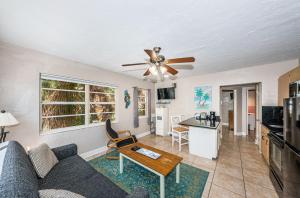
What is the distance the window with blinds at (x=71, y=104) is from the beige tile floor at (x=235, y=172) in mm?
2310

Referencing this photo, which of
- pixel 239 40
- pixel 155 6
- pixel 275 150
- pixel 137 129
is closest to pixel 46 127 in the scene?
A: pixel 137 129

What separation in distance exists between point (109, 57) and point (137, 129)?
2.94 metres

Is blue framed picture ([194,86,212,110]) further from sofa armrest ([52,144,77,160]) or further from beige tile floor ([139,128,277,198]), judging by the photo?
sofa armrest ([52,144,77,160])

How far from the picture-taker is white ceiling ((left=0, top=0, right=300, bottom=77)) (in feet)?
4.07

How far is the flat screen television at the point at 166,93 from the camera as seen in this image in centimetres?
499

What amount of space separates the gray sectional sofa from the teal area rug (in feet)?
2.24

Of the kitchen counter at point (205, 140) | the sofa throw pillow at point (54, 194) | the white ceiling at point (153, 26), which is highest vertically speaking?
the white ceiling at point (153, 26)

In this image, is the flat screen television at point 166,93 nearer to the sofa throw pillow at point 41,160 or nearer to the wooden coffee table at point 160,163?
the wooden coffee table at point 160,163

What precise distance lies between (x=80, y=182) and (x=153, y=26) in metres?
2.17

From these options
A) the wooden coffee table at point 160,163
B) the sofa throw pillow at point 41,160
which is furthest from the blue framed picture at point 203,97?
the sofa throw pillow at point 41,160

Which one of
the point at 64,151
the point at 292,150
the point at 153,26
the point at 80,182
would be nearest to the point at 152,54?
the point at 153,26

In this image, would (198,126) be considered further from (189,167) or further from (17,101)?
(17,101)

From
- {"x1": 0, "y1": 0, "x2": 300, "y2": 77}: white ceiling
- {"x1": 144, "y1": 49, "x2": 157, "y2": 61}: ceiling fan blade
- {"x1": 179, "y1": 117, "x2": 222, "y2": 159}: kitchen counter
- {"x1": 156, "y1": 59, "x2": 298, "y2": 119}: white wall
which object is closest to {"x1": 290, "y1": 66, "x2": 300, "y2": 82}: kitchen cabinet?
{"x1": 0, "y1": 0, "x2": 300, "y2": 77}: white ceiling

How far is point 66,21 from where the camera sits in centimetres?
147
